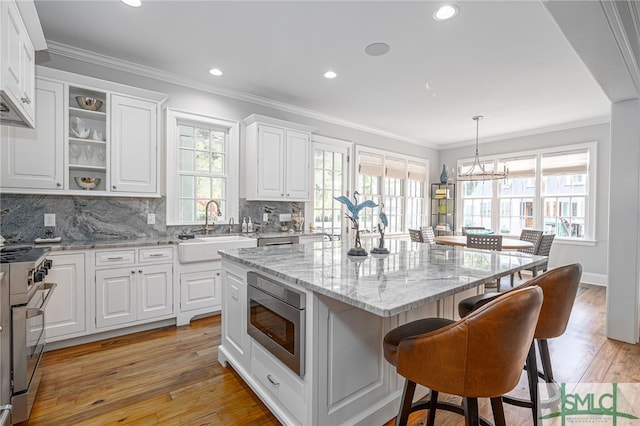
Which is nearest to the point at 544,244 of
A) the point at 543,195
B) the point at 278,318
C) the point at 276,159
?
the point at 543,195

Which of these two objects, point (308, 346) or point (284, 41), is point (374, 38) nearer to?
point (284, 41)

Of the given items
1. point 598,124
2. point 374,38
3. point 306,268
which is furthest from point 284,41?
point 598,124

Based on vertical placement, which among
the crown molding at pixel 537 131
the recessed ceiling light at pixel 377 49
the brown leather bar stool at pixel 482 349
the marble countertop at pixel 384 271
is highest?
the recessed ceiling light at pixel 377 49

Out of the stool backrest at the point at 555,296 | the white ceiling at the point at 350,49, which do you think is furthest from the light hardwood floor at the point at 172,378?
the white ceiling at the point at 350,49

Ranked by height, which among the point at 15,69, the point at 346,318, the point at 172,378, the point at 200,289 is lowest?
the point at 172,378

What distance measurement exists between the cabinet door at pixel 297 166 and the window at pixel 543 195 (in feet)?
13.3

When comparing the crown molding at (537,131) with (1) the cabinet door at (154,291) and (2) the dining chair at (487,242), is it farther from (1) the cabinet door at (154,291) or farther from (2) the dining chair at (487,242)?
(1) the cabinet door at (154,291)

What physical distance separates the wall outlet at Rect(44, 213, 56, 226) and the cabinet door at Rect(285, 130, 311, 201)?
Result: 8.26ft

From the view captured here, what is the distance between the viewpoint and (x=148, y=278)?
3.03 m

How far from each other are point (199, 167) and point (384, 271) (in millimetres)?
3009

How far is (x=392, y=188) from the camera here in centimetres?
637

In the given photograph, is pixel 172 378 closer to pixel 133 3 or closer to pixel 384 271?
pixel 384 271

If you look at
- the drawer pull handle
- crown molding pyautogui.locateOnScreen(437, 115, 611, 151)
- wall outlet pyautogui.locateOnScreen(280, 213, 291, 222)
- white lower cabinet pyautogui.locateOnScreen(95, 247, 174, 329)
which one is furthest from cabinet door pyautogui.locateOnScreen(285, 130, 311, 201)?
crown molding pyautogui.locateOnScreen(437, 115, 611, 151)

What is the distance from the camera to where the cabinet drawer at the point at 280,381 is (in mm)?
1566
